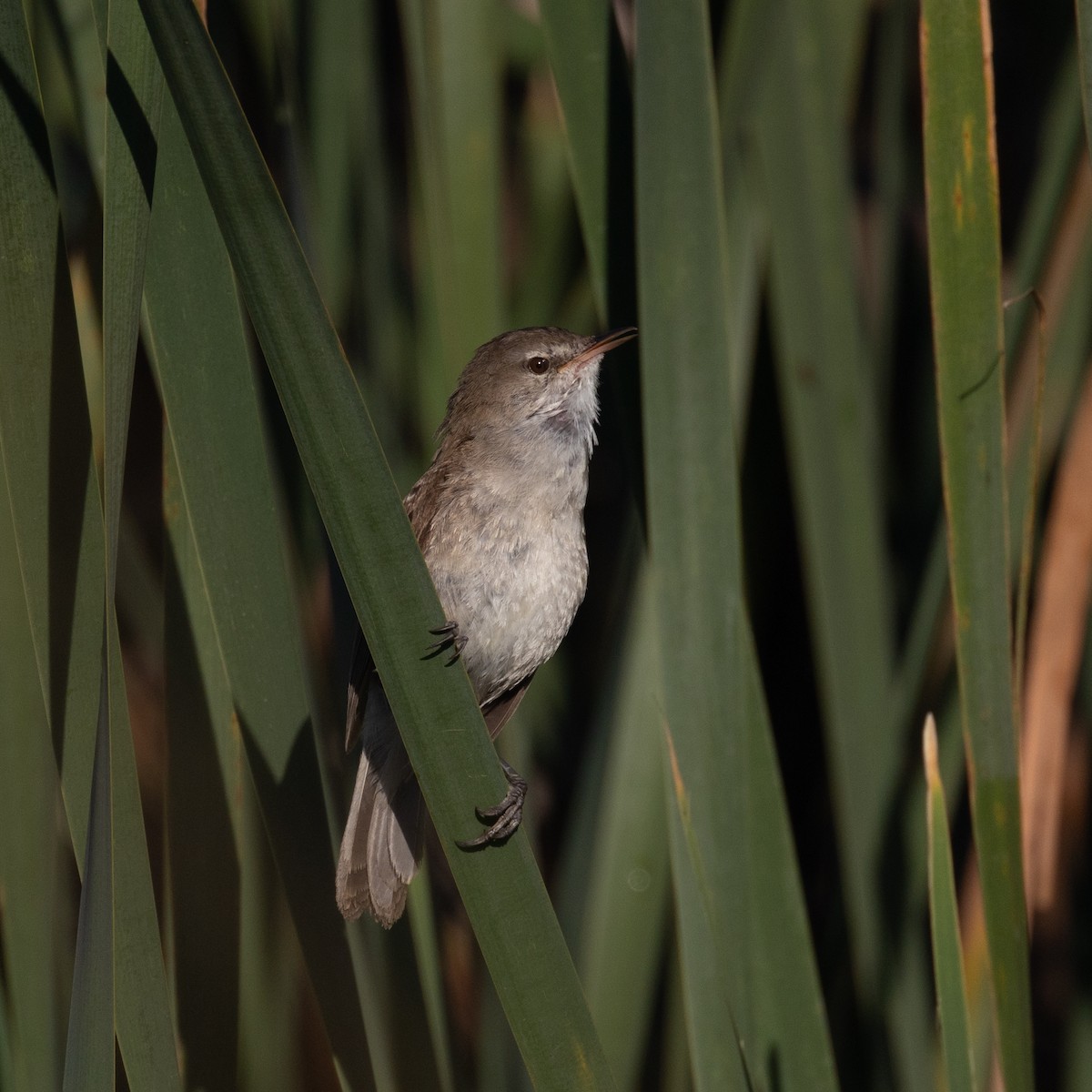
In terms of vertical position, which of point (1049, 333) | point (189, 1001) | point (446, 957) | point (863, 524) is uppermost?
point (1049, 333)

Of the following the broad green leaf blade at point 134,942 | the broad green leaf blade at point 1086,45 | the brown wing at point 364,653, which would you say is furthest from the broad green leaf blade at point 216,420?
the broad green leaf blade at point 1086,45

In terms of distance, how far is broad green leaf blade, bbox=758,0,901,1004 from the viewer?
1.81 meters

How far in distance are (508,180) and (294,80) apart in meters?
1.42

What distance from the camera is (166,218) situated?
50.1 inches

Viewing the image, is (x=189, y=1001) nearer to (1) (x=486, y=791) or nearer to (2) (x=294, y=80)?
(1) (x=486, y=791)

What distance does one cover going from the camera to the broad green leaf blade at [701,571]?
4.67ft

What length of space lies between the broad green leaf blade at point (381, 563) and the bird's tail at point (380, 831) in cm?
46

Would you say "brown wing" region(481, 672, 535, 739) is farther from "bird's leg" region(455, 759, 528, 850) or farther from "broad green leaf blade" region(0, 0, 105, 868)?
"broad green leaf blade" region(0, 0, 105, 868)

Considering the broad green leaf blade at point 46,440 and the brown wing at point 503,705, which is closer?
the broad green leaf blade at point 46,440

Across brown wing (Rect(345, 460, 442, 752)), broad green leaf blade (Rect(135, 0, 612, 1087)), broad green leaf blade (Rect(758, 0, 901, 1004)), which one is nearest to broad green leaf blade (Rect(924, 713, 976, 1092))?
broad green leaf blade (Rect(135, 0, 612, 1087))

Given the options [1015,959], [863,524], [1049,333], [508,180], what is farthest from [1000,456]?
[508,180]

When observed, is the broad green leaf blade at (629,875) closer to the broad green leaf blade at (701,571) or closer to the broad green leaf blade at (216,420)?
the broad green leaf blade at (701,571)

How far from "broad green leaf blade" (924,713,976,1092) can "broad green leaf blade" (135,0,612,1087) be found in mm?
361

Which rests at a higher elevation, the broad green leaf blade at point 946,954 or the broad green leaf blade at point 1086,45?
the broad green leaf blade at point 1086,45
